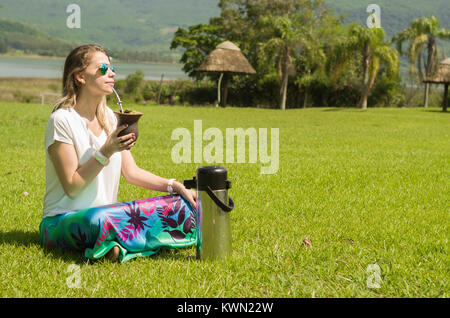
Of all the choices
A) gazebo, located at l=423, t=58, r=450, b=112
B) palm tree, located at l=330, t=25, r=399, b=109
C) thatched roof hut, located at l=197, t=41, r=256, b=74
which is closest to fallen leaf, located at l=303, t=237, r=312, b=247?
palm tree, located at l=330, t=25, r=399, b=109

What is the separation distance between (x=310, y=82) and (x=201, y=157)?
2392 cm

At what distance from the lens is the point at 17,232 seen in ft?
13.6

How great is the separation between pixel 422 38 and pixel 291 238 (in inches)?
1307

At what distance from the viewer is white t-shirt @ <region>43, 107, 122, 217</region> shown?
330 centimetres

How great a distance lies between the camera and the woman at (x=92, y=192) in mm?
3250

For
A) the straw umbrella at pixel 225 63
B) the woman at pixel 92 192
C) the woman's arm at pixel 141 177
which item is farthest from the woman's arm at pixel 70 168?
the straw umbrella at pixel 225 63

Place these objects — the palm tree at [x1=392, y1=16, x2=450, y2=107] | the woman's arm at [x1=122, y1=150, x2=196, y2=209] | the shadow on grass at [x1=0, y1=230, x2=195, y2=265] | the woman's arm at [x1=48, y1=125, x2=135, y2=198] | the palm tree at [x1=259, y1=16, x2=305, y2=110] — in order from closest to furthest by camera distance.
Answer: the woman's arm at [x1=48, y1=125, x2=135, y2=198], the shadow on grass at [x1=0, y1=230, x2=195, y2=265], the woman's arm at [x1=122, y1=150, x2=196, y2=209], the palm tree at [x1=259, y1=16, x2=305, y2=110], the palm tree at [x1=392, y1=16, x2=450, y2=107]

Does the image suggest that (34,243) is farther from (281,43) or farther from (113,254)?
(281,43)

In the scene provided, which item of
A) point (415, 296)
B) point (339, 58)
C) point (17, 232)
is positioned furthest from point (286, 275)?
point (339, 58)

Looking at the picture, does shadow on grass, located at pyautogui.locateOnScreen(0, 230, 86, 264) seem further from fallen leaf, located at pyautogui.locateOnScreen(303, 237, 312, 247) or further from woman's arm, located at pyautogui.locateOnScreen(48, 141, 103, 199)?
fallen leaf, located at pyautogui.locateOnScreen(303, 237, 312, 247)

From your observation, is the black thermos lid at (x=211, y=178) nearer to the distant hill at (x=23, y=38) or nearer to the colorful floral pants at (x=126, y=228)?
the colorful floral pants at (x=126, y=228)

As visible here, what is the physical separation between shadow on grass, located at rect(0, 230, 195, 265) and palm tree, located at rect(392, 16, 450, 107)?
1307 inches

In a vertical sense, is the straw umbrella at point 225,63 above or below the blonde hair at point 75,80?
above
